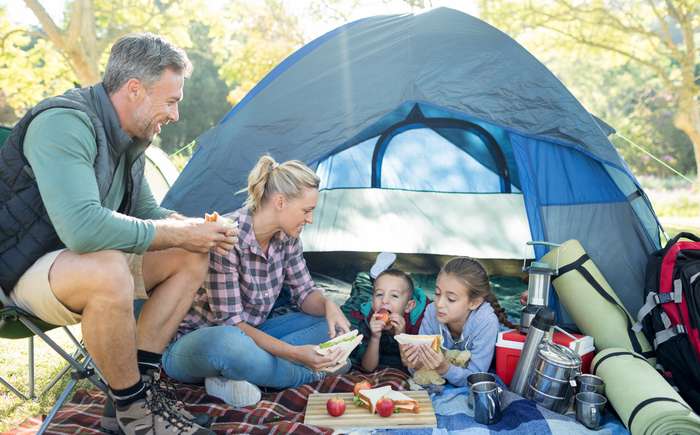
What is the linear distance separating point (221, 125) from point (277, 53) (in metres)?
7.79

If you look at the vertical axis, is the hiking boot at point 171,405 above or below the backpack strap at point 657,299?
below

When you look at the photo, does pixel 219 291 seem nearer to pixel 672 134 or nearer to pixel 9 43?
pixel 9 43

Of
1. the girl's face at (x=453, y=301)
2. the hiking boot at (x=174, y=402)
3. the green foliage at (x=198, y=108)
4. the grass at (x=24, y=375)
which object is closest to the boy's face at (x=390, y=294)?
the girl's face at (x=453, y=301)

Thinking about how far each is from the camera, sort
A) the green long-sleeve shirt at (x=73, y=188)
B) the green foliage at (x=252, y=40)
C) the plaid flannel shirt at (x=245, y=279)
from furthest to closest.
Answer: the green foliage at (x=252, y=40), the plaid flannel shirt at (x=245, y=279), the green long-sleeve shirt at (x=73, y=188)

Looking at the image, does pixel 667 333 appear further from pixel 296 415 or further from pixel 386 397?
pixel 296 415

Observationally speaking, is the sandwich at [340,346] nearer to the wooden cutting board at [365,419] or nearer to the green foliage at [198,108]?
the wooden cutting board at [365,419]

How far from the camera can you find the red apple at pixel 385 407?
95.0 inches

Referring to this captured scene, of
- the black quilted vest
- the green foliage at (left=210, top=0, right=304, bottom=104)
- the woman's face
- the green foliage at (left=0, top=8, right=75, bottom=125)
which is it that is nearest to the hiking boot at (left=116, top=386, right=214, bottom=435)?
the black quilted vest

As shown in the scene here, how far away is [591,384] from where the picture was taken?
249 centimetres

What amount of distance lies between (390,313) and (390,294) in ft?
0.30

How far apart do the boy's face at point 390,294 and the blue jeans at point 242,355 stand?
35 cm

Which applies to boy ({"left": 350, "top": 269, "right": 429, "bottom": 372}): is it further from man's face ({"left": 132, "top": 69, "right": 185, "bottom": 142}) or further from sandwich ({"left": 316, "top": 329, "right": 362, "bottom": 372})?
man's face ({"left": 132, "top": 69, "right": 185, "bottom": 142})

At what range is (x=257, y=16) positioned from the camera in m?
12.1

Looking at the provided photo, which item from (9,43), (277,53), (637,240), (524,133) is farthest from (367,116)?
(277,53)
